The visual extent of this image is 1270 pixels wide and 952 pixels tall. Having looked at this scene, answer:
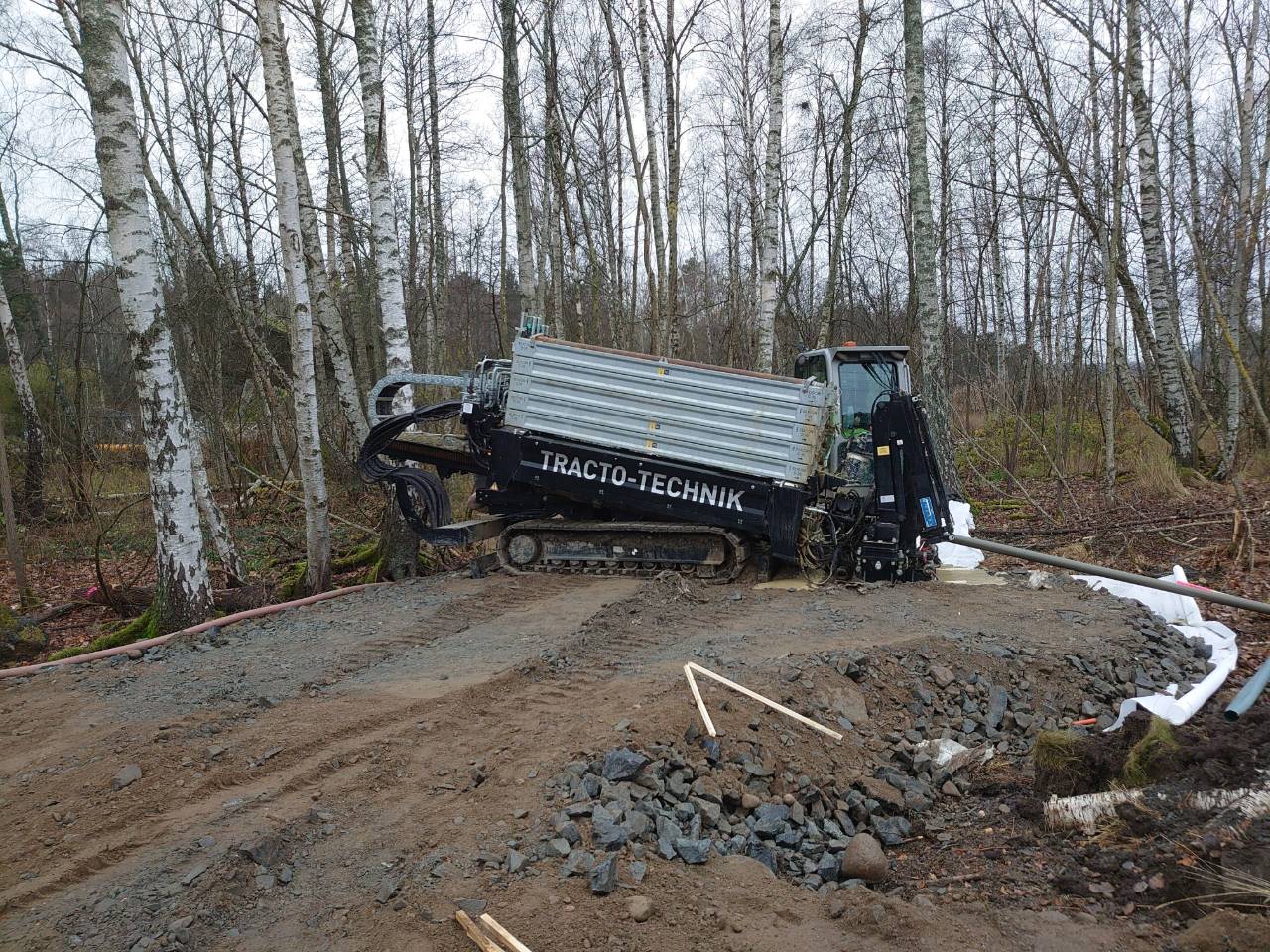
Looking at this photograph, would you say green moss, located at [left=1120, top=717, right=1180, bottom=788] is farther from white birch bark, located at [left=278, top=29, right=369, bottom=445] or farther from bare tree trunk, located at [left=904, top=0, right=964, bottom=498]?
white birch bark, located at [left=278, top=29, right=369, bottom=445]

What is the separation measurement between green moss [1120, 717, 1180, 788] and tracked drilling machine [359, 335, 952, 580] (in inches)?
146

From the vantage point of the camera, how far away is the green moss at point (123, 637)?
704 cm

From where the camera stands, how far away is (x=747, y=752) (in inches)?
172

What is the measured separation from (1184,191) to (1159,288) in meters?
10.9

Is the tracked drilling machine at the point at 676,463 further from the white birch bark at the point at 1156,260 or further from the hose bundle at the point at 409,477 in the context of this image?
the white birch bark at the point at 1156,260

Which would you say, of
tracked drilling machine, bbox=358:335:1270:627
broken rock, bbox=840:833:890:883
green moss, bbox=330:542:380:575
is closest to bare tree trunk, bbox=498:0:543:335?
tracked drilling machine, bbox=358:335:1270:627

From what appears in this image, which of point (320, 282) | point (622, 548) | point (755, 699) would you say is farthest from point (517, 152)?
point (755, 699)

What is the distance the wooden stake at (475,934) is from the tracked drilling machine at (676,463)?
573cm

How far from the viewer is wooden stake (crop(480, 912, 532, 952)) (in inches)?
110

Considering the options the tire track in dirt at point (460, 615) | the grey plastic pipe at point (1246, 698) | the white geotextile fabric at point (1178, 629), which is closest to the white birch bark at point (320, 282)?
the tire track in dirt at point (460, 615)

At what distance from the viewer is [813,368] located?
913 cm

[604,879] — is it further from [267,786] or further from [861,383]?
[861,383]

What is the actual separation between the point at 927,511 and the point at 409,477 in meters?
5.39

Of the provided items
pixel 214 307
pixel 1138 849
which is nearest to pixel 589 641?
pixel 1138 849
